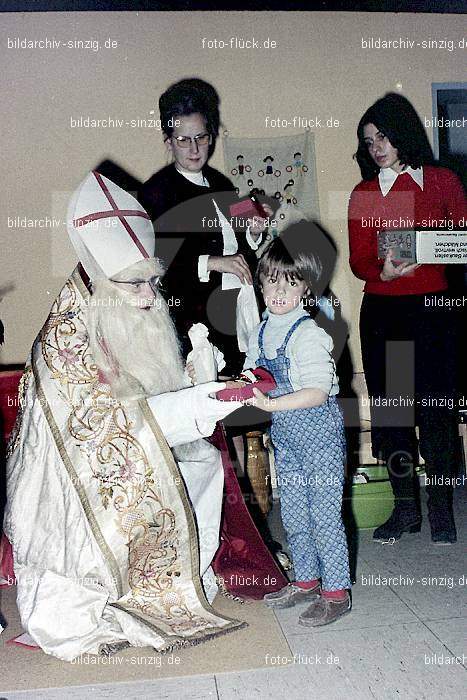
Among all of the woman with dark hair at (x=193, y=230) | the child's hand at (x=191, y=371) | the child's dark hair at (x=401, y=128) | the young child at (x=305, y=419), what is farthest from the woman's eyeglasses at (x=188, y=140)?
the child's hand at (x=191, y=371)

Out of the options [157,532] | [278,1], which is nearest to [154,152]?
[278,1]

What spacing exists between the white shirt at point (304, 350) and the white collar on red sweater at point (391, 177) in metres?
1.10

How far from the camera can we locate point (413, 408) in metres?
3.30

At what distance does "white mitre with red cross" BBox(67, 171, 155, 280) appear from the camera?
7.59 feet

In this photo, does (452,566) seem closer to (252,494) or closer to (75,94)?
(252,494)

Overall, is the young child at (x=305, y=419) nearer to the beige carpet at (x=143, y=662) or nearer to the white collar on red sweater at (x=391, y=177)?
the beige carpet at (x=143, y=662)

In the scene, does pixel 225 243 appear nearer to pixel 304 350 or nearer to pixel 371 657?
pixel 304 350

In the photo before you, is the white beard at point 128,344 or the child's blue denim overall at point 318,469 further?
the child's blue denim overall at point 318,469

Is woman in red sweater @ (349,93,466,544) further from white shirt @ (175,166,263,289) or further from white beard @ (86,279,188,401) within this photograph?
white beard @ (86,279,188,401)

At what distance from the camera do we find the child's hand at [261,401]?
2.23m

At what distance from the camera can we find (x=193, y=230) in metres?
3.19

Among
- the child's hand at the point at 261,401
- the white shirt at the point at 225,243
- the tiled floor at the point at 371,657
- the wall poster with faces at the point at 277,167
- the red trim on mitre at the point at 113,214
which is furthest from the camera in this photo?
the wall poster with faces at the point at 277,167

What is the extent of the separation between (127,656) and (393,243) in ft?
6.17

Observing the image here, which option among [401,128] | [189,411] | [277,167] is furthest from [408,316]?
[277,167]
